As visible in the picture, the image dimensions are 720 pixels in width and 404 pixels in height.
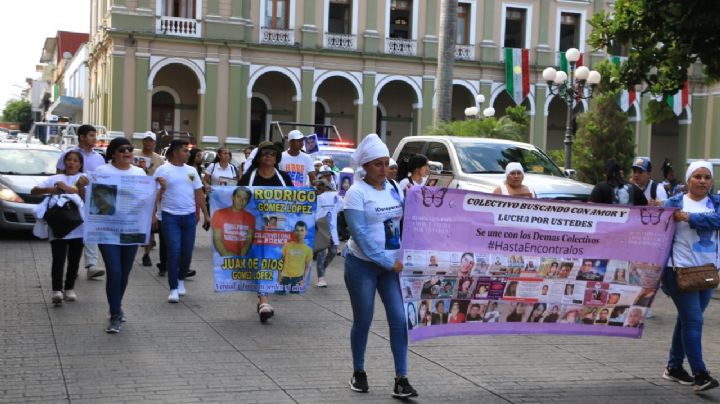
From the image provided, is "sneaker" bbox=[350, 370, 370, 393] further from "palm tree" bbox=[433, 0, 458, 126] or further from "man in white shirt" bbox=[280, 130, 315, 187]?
"palm tree" bbox=[433, 0, 458, 126]

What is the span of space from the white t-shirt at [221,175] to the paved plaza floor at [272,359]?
146 inches

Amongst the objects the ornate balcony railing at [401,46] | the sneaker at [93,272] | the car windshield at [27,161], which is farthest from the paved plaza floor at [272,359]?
the ornate balcony railing at [401,46]

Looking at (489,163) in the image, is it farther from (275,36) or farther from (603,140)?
(275,36)

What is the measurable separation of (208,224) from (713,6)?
269 inches

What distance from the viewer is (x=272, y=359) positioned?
24.9 feet

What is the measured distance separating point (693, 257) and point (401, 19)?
123ft

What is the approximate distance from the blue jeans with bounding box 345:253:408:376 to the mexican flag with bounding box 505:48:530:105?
3805cm

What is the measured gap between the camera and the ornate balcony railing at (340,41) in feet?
135

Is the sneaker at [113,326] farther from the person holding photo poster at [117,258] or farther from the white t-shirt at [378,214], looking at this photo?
the white t-shirt at [378,214]

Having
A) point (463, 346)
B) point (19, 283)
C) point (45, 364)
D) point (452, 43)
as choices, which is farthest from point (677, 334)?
point (452, 43)

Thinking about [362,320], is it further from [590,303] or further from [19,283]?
[19,283]

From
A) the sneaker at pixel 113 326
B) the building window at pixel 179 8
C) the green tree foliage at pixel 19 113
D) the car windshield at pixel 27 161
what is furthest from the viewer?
the green tree foliage at pixel 19 113

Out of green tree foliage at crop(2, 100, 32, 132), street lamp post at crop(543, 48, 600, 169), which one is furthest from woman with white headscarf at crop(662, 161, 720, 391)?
green tree foliage at crop(2, 100, 32, 132)

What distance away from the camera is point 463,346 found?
8453mm
